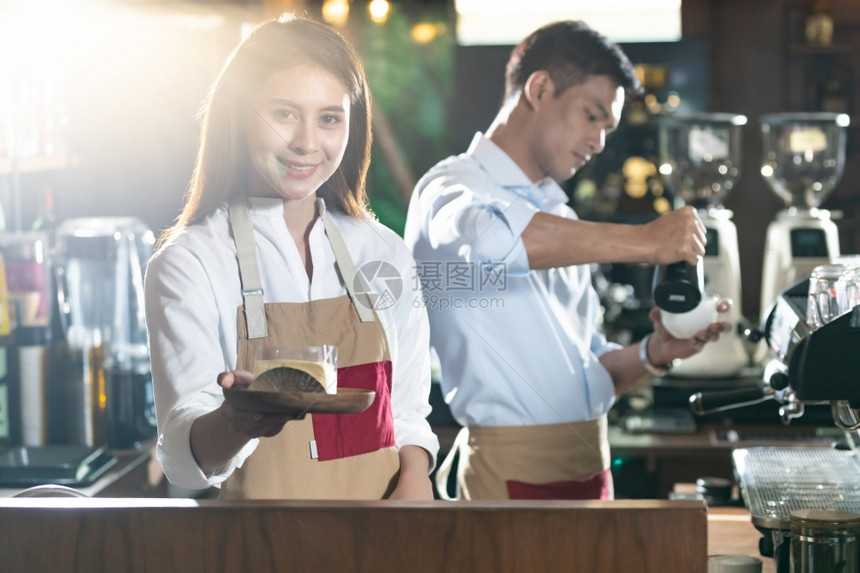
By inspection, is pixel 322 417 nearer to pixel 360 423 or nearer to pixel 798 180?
pixel 360 423

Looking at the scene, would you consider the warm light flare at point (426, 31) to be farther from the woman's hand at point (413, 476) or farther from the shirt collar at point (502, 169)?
the woman's hand at point (413, 476)

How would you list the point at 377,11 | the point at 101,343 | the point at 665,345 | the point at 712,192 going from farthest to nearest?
the point at 712,192, the point at 101,343, the point at 665,345, the point at 377,11

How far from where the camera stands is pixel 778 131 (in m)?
2.62

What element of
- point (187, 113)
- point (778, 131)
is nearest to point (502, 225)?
point (187, 113)

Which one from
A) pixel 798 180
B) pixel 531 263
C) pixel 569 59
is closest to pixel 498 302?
pixel 531 263

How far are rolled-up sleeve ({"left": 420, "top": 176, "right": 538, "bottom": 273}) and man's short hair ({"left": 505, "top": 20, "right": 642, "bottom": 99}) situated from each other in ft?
0.73

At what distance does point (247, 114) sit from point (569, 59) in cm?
51

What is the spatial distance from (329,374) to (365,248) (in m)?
0.26

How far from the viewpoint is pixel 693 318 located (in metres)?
1.50

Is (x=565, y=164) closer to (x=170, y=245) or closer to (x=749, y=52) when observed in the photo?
(x=170, y=245)

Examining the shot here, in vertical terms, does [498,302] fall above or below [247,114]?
below

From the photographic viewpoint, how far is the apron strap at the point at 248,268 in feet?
3.61

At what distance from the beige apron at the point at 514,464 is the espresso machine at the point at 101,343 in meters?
0.68

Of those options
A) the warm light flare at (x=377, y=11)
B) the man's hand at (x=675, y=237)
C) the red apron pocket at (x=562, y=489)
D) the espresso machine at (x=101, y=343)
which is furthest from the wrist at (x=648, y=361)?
the espresso machine at (x=101, y=343)
